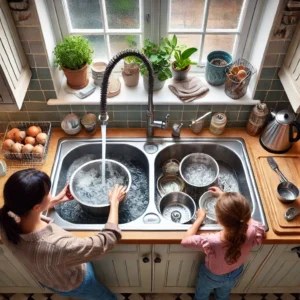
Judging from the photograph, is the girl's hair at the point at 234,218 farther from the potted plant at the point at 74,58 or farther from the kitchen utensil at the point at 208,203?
the potted plant at the point at 74,58

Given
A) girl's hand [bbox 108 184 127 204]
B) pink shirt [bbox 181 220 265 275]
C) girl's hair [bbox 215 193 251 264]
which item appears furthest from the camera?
girl's hand [bbox 108 184 127 204]

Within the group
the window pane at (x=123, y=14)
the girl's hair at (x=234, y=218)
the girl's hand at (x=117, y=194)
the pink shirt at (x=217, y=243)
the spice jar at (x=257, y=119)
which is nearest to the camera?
the girl's hair at (x=234, y=218)

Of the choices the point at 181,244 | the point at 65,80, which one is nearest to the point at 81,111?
the point at 65,80

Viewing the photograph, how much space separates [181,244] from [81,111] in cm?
86

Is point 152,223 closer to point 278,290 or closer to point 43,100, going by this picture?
point 43,100

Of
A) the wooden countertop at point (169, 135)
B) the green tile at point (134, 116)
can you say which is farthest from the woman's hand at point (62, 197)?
the green tile at point (134, 116)

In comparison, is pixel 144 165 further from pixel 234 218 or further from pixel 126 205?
pixel 234 218

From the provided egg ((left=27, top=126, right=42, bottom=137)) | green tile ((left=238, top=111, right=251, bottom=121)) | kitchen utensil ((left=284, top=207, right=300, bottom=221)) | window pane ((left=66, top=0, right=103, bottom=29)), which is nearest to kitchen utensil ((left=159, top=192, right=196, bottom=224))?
kitchen utensil ((left=284, top=207, right=300, bottom=221))

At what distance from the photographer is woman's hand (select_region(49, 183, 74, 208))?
4.82 feet

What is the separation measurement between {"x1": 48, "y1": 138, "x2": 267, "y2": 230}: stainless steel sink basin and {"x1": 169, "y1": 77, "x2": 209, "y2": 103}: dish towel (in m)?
0.24

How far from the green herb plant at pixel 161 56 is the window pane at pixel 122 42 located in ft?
0.30

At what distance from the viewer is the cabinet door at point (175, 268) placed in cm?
151

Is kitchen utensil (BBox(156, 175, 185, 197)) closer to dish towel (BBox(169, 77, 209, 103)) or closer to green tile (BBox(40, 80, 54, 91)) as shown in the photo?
dish towel (BBox(169, 77, 209, 103))

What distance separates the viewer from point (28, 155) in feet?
5.25
